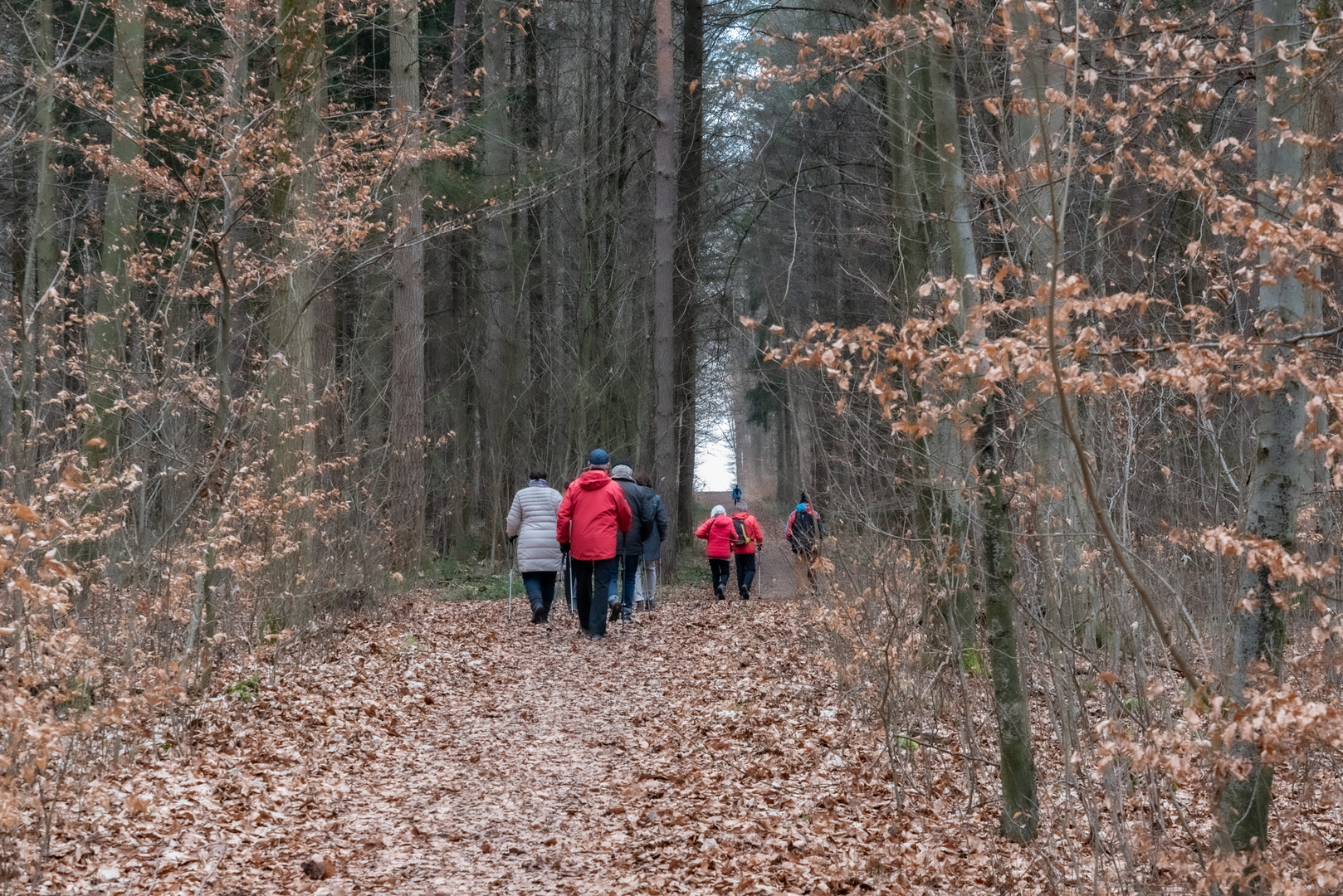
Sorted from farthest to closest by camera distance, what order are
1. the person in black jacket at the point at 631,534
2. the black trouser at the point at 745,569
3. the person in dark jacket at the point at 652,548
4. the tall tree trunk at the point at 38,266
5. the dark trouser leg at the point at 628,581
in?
the black trouser at the point at 745,569 < the person in dark jacket at the point at 652,548 < the dark trouser leg at the point at 628,581 < the person in black jacket at the point at 631,534 < the tall tree trunk at the point at 38,266

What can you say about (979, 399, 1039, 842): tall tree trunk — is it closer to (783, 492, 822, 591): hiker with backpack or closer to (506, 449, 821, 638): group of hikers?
(783, 492, 822, 591): hiker with backpack

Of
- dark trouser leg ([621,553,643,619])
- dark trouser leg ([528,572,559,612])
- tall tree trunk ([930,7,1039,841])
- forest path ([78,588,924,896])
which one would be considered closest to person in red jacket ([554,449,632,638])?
dark trouser leg ([528,572,559,612])

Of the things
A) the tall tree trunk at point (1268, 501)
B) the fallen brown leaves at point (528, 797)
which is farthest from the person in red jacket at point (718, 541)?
the tall tree trunk at point (1268, 501)

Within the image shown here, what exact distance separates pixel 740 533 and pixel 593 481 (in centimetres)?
518

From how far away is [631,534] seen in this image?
40.6ft

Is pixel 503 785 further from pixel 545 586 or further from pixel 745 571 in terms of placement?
pixel 745 571

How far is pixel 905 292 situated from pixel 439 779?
163 inches

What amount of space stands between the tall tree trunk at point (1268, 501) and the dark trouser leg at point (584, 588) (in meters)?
8.28

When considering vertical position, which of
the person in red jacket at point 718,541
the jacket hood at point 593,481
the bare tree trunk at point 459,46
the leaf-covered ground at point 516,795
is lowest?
the leaf-covered ground at point 516,795

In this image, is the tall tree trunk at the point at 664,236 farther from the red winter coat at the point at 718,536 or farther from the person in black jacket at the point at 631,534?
the person in black jacket at the point at 631,534

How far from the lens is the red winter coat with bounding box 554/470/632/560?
11312 millimetres

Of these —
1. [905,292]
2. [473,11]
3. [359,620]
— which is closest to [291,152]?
[359,620]

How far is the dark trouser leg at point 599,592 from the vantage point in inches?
449

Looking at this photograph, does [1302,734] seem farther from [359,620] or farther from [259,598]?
[359,620]
